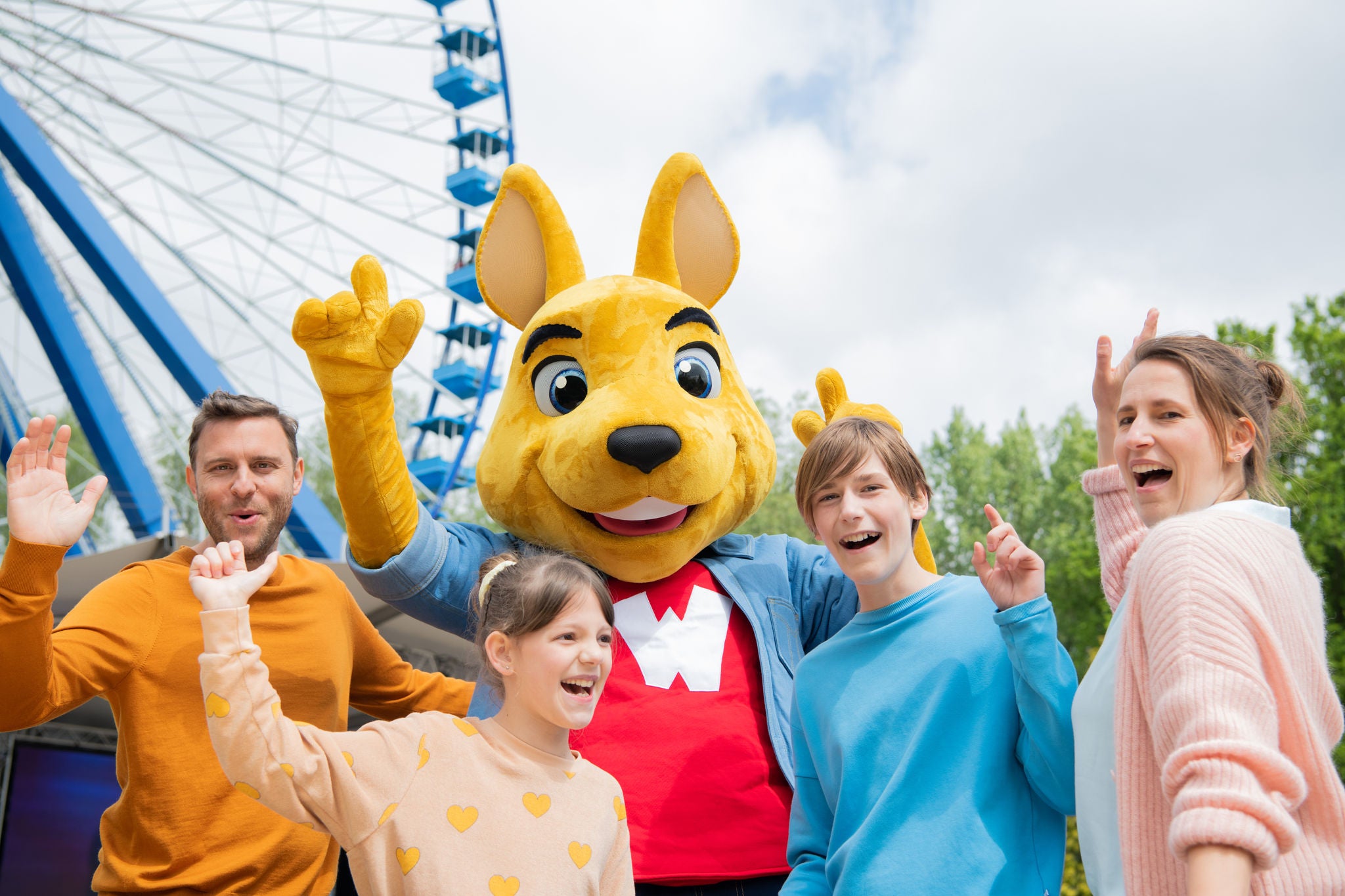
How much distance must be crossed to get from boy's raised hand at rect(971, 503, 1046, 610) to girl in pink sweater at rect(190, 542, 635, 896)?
71cm

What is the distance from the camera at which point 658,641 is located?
258 cm

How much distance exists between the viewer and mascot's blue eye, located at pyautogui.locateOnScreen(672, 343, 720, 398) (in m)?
2.78

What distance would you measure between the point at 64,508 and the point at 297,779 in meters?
0.69

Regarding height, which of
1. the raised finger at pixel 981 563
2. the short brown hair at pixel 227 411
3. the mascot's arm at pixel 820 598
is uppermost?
the short brown hair at pixel 227 411

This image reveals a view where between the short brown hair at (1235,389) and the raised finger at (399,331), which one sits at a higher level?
the raised finger at (399,331)

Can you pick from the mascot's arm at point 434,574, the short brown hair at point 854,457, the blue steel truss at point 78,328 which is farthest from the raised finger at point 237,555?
the blue steel truss at point 78,328

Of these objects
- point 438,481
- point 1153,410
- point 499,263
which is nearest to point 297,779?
point 1153,410

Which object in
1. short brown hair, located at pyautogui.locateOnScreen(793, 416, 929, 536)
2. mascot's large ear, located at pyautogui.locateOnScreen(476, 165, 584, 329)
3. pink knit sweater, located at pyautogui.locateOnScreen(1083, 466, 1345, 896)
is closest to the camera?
pink knit sweater, located at pyautogui.locateOnScreen(1083, 466, 1345, 896)

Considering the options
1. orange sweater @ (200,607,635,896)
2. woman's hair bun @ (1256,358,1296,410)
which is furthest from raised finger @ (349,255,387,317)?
woman's hair bun @ (1256,358,1296,410)

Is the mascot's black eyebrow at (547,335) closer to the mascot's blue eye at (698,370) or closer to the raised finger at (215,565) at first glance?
the mascot's blue eye at (698,370)

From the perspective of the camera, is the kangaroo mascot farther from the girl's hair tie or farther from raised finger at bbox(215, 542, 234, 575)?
raised finger at bbox(215, 542, 234, 575)

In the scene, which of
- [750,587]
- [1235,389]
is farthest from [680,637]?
[1235,389]

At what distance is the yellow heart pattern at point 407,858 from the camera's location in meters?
1.71

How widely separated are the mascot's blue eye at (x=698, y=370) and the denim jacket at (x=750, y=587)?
0.42m
